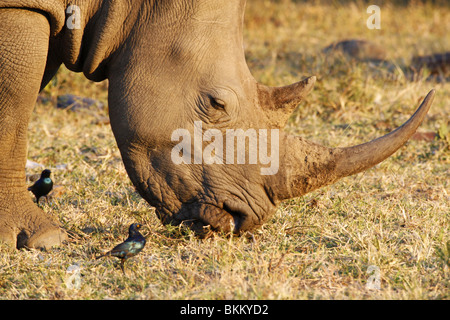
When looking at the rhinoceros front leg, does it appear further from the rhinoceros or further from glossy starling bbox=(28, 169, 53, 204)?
glossy starling bbox=(28, 169, 53, 204)

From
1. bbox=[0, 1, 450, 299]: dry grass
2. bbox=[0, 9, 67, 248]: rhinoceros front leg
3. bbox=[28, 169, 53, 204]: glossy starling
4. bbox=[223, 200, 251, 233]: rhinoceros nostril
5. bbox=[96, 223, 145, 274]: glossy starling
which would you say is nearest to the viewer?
bbox=[0, 1, 450, 299]: dry grass

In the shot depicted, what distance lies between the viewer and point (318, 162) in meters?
4.05

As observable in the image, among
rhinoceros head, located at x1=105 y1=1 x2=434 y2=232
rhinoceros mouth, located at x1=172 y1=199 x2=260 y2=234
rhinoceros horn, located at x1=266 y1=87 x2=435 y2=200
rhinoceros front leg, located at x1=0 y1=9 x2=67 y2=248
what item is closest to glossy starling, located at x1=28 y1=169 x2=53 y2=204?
rhinoceros front leg, located at x1=0 y1=9 x2=67 y2=248

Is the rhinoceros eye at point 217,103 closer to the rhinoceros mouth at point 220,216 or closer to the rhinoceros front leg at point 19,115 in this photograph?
the rhinoceros mouth at point 220,216

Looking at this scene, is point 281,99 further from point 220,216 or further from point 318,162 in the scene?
point 220,216

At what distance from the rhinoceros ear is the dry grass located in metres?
0.74

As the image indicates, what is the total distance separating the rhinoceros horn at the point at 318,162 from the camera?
400cm

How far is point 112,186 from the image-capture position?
530cm

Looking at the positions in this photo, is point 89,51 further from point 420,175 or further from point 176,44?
point 420,175

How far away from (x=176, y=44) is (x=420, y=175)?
276 centimetres

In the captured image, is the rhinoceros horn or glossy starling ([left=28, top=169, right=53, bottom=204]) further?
glossy starling ([left=28, top=169, right=53, bottom=204])

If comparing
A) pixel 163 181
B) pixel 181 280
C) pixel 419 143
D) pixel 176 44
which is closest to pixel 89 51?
pixel 176 44

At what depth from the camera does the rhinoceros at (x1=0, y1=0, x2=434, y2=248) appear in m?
4.02

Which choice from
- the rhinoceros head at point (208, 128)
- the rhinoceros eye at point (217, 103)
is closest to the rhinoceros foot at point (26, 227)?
the rhinoceros head at point (208, 128)
